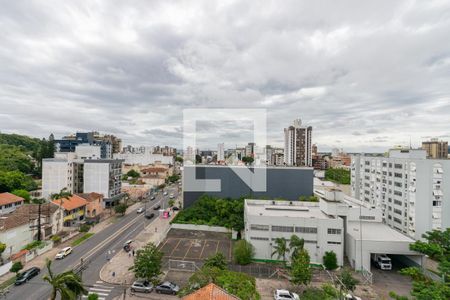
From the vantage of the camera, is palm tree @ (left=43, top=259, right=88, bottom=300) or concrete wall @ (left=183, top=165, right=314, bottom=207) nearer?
palm tree @ (left=43, top=259, right=88, bottom=300)

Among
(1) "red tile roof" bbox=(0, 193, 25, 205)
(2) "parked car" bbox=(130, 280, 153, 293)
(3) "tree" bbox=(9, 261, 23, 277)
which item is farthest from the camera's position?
(1) "red tile roof" bbox=(0, 193, 25, 205)

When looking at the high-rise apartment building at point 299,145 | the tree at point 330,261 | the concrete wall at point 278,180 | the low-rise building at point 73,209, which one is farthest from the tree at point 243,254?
the high-rise apartment building at point 299,145

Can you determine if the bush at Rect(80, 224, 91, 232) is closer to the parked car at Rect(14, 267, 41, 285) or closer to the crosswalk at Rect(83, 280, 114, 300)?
the parked car at Rect(14, 267, 41, 285)

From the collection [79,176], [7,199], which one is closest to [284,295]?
[7,199]

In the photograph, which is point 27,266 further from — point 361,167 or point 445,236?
point 361,167

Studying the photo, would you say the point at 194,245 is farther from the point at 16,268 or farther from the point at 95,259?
the point at 16,268

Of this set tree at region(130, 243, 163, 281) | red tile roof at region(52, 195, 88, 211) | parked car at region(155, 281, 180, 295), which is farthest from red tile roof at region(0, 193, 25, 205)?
parked car at region(155, 281, 180, 295)
